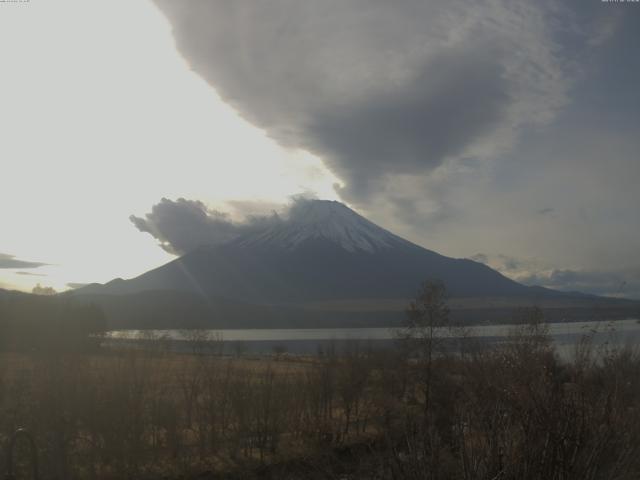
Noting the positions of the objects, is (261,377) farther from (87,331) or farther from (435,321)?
(87,331)

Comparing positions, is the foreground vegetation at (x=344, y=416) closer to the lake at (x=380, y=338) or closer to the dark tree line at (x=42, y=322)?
the lake at (x=380, y=338)

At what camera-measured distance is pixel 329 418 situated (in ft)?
72.9

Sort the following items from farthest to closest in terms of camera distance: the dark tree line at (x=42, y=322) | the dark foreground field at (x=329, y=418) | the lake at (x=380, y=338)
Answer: the dark tree line at (x=42, y=322) → the lake at (x=380, y=338) → the dark foreground field at (x=329, y=418)

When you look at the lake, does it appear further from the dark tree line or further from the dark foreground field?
the dark tree line

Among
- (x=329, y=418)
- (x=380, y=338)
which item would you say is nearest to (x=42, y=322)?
(x=329, y=418)

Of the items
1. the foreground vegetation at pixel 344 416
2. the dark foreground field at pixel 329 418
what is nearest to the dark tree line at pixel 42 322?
the foreground vegetation at pixel 344 416

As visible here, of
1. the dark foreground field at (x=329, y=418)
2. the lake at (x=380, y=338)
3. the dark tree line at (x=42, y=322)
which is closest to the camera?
the dark foreground field at (x=329, y=418)

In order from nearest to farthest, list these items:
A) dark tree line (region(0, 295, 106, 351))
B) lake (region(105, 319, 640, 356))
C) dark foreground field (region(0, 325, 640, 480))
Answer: dark foreground field (region(0, 325, 640, 480)), lake (region(105, 319, 640, 356)), dark tree line (region(0, 295, 106, 351))

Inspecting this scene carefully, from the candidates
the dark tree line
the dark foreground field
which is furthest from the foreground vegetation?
the dark tree line

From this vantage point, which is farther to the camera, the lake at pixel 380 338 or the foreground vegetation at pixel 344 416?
the lake at pixel 380 338

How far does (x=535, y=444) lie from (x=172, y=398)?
14756mm

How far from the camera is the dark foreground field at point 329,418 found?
16.2 ft

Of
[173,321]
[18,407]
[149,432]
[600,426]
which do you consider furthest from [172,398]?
[173,321]

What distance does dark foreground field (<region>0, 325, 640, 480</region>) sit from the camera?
4930 millimetres
